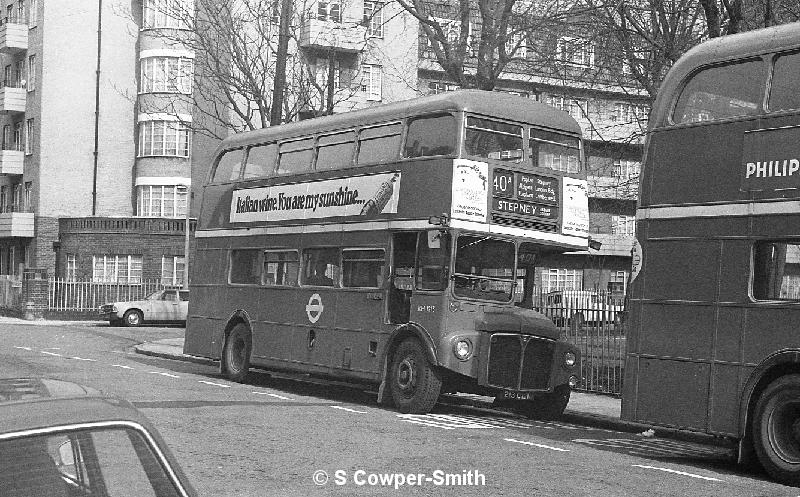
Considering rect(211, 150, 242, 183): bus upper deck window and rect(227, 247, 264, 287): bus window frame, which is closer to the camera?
rect(227, 247, 264, 287): bus window frame

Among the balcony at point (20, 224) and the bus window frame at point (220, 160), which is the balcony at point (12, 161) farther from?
the bus window frame at point (220, 160)

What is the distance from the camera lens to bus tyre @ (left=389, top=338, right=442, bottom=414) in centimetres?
1596

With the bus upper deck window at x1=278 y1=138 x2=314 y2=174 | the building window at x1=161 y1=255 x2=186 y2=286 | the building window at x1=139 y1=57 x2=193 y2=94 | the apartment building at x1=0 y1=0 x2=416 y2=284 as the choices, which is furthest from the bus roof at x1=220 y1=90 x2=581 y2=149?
the building window at x1=139 y1=57 x2=193 y2=94

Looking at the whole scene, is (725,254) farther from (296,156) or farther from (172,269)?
(172,269)

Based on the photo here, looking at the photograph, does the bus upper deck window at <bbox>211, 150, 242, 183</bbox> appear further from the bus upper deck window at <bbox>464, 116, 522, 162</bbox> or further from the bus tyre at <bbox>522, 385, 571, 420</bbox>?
the bus tyre at <bbox>522, 385, 571, 420</bbox>

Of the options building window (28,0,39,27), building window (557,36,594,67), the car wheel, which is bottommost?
the car wheel

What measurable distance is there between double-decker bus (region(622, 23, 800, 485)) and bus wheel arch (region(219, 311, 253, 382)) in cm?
948

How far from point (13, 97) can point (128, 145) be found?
556 cm

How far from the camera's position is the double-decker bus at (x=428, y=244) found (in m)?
16.1

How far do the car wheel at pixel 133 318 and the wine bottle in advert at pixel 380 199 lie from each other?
27632 mm

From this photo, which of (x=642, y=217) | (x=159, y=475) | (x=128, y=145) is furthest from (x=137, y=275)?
(x=159, y=475)

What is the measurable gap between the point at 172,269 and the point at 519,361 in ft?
118

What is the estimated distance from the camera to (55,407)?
3.42m

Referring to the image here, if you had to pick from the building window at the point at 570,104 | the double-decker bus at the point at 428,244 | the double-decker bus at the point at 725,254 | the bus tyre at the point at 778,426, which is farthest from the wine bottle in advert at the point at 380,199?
the bus tyre at the point at 778,426
